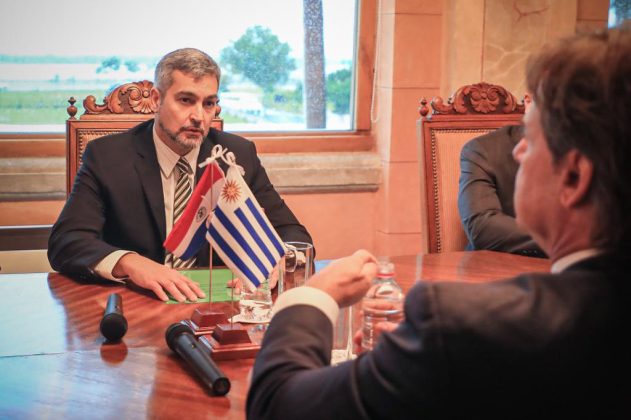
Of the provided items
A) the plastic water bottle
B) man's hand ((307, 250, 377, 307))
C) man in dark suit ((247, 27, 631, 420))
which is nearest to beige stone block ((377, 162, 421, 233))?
the plastic water bottle

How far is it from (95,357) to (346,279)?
700 millimetres

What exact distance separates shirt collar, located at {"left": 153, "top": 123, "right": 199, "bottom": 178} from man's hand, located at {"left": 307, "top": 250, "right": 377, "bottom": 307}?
1.81 metres

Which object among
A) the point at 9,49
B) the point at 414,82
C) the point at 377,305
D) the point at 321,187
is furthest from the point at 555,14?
the point at 377,305

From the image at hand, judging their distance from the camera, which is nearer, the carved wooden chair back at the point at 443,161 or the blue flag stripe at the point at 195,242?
the blue flag stripe at the point at 195,242

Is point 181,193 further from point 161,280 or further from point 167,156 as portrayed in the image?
point 161,280

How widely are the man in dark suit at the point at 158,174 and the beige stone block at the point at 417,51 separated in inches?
70.7

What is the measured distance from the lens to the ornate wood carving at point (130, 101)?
3.41 m

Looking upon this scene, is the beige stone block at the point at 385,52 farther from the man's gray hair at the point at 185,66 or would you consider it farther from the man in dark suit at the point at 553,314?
the man in dark suit at the point at 553,314

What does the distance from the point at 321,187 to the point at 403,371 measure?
4.07 m

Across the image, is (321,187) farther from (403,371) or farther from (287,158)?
(403,371)

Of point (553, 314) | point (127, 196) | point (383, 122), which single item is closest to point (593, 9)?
point (383, 122)

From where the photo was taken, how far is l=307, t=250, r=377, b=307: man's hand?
4.90 ft

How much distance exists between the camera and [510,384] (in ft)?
3.48

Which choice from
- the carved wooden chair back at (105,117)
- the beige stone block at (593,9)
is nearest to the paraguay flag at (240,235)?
the carved wooden chair back at (105,117)
